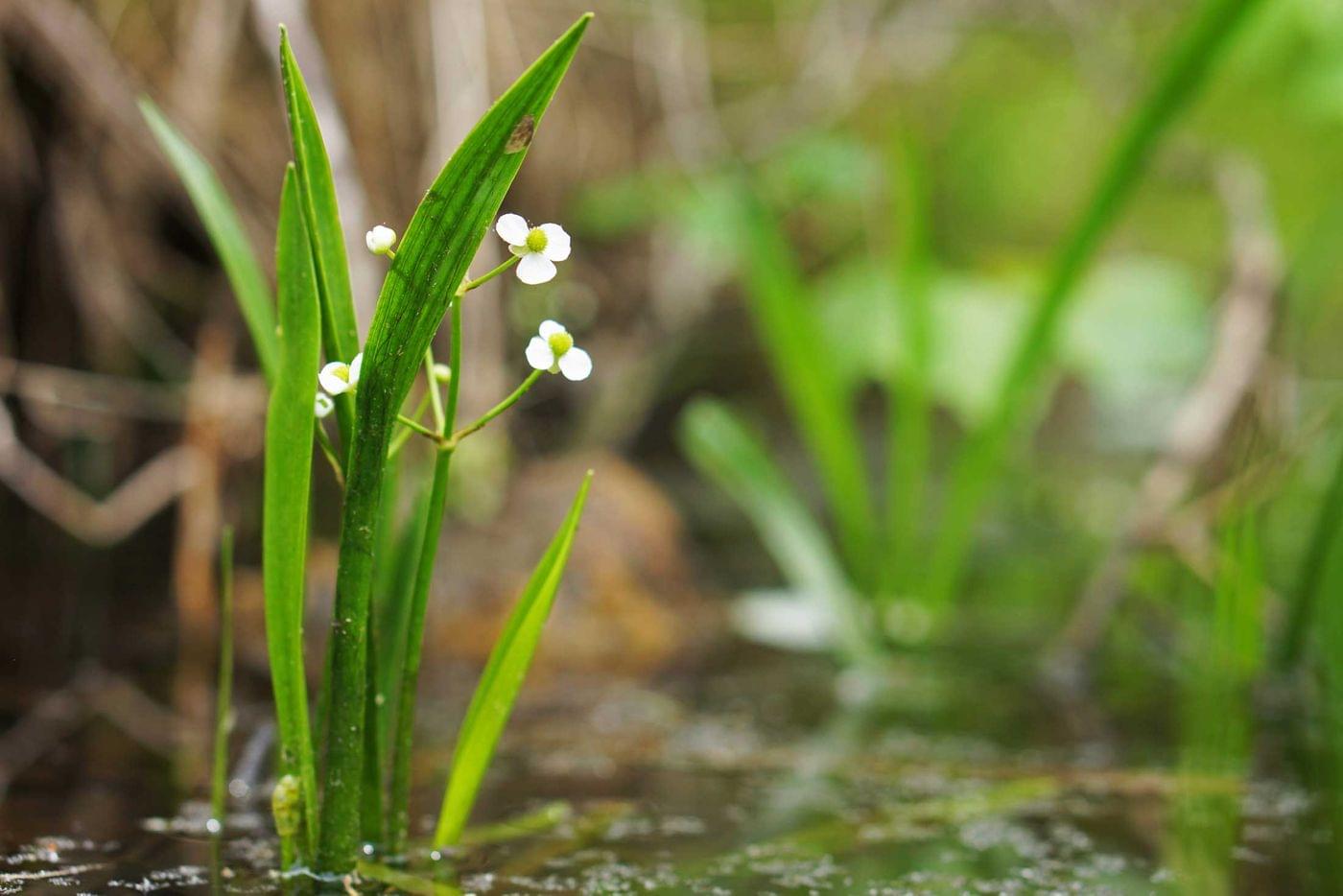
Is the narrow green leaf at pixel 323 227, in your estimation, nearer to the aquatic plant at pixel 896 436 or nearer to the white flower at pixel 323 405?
the white flower at pixel 323 405

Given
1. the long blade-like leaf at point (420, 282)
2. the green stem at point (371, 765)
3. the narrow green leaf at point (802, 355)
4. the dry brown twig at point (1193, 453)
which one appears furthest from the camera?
the narrow green leaf at point (802, 355)

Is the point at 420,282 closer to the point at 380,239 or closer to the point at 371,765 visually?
the point at 380,239

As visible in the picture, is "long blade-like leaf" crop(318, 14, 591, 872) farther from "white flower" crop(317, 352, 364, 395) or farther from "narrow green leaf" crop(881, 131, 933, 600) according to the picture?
"narrow green leaf" crop(881, 131, 933, 600)

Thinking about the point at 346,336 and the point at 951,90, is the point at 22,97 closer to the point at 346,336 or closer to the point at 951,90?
the point at 346,336

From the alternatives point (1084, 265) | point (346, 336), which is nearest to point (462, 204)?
point (346, 336)

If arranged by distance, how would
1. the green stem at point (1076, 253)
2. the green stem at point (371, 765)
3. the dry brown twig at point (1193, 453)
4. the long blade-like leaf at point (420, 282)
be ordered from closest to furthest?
the long blade-like leaf at point (420, 282) → the green stem at point (371, 765) → the green stem at point (1076, 253) → the dry brown twig at point (1193, 453)

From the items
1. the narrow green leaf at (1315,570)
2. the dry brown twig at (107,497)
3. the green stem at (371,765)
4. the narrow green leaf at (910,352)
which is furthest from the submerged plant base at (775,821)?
the dry brown twig at (107,497)

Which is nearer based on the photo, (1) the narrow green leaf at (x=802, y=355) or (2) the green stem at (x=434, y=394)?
(2) the green stem at (x=434, y=394)

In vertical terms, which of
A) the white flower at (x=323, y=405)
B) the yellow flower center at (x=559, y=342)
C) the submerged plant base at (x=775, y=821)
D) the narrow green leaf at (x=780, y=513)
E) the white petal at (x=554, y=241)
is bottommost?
the submerged plant base at (x=775, y=821)
